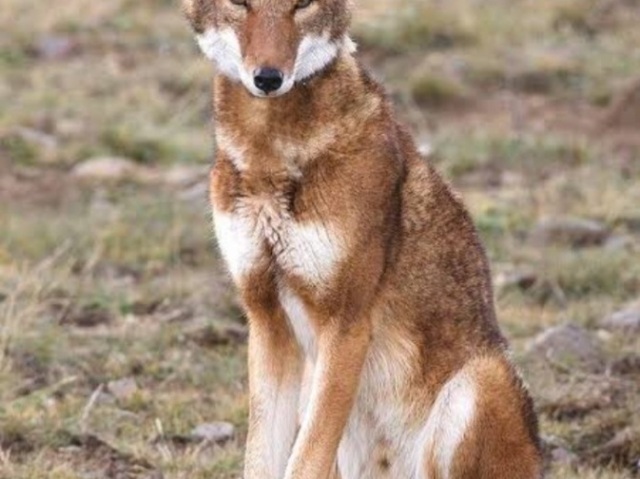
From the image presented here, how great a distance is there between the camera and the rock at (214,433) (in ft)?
26.8

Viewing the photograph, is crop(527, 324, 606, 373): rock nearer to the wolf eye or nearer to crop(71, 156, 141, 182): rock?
the wolf eye

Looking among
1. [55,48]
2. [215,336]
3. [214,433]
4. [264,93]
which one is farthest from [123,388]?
[55,48]

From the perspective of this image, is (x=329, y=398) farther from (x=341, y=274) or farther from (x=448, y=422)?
(x=448, y=422)

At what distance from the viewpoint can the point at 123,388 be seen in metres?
8.73

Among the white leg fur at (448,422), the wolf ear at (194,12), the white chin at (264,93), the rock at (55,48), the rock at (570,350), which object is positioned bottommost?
the rock at (55,48)

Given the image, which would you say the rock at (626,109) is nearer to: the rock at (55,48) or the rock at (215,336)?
the rock at (55,48)

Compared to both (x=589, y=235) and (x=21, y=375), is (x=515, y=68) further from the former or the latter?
(x=21, y=375)

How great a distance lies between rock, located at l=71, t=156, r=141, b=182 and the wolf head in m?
6.74

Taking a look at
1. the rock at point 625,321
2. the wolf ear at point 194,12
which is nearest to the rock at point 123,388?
the rock at point 625,321

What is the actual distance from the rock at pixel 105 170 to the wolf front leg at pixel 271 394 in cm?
667

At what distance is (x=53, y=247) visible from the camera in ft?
36.8

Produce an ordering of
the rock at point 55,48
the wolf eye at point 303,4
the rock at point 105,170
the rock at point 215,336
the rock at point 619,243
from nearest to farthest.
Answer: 1. the wolf eye at point 303,4
2. the rock at point 215,336
3. the rock at point 619,243
4. the rock at point 105,170
5. the rock at point 55,48

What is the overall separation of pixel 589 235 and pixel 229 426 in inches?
155

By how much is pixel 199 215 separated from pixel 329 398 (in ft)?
19.4
